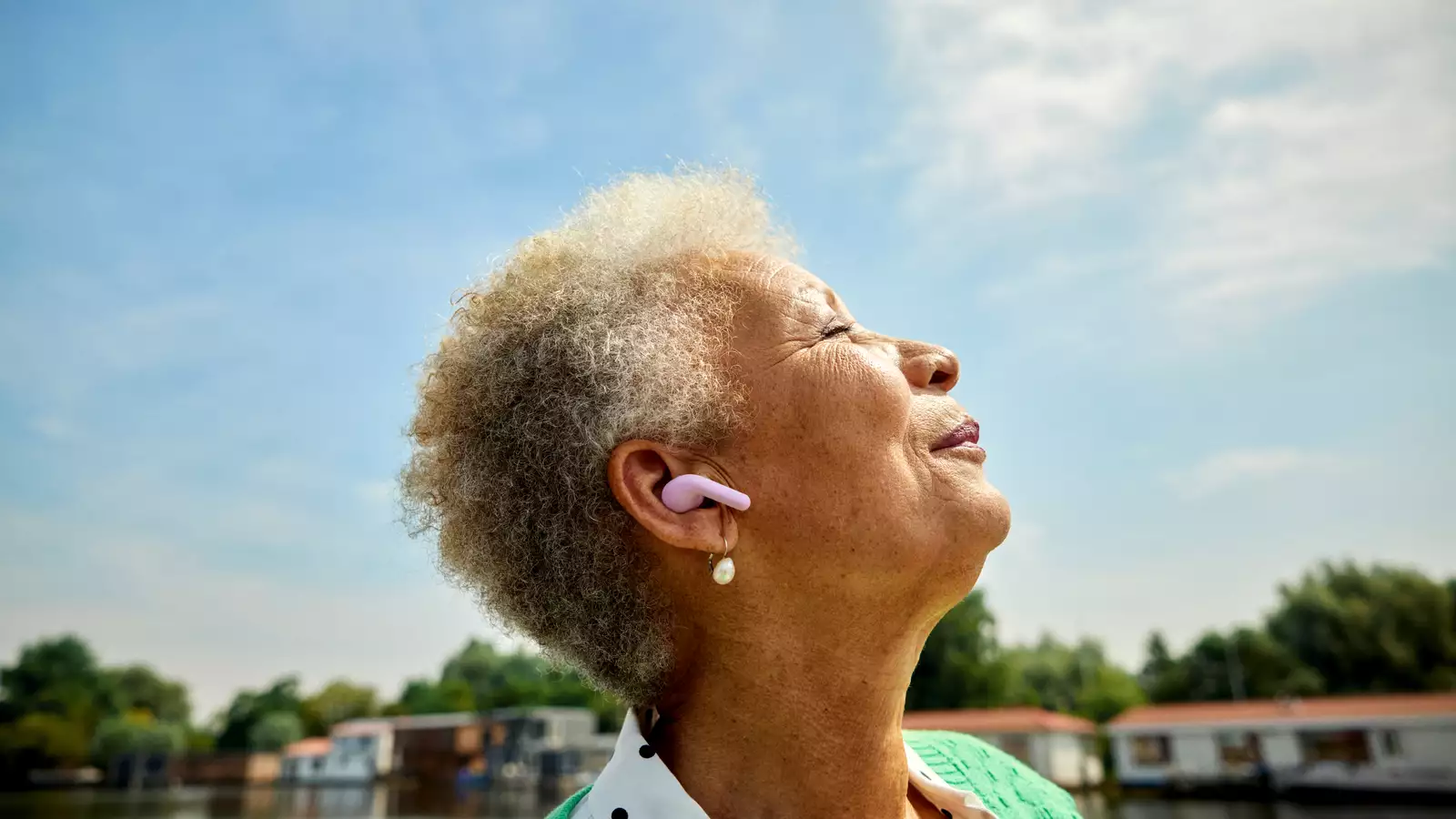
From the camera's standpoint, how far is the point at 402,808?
1508 inches

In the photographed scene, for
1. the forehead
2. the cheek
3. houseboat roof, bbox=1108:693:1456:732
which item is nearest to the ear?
the cheek

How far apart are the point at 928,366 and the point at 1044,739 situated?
3894cm

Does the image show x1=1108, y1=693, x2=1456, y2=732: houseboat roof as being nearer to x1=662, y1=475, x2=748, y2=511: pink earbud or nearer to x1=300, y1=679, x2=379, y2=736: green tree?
x1=662, y1=475, x2=748, y2=511: pink earbud

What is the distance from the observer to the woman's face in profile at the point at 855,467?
164 cm

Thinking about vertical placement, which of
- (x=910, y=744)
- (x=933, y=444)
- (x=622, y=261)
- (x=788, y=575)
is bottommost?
(x=910, y=744)

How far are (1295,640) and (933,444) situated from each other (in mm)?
57158

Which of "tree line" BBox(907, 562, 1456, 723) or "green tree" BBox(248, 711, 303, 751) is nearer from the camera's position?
"tree line" BBox(907, 562, 1456, 723)

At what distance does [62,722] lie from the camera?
81500mm

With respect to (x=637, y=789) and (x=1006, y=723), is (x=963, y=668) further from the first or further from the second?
(x=637, y=789)

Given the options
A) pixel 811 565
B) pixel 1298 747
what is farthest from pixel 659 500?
pixel 1298 747

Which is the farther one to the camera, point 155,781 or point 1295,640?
point 155,781

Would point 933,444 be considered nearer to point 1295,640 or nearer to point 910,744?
point 910,744

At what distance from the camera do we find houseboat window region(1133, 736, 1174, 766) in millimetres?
34656

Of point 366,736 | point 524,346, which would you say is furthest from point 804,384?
point 366,736
